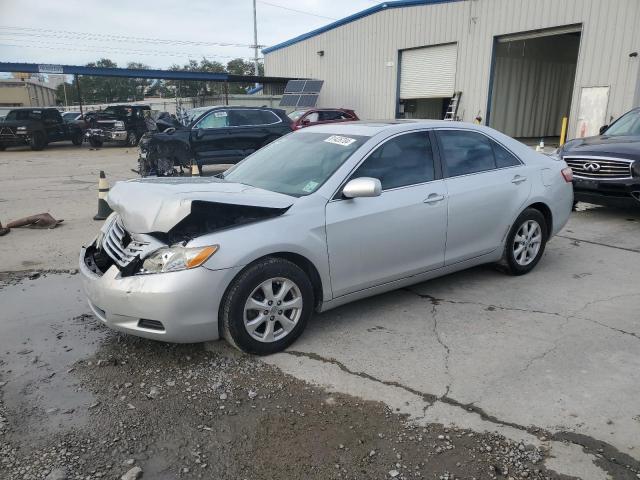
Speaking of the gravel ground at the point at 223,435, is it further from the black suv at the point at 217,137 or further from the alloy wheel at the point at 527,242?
the black suv at the point at 217,137

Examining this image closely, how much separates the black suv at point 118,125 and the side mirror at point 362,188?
22209 millimetres

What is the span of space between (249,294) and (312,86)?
24507mm

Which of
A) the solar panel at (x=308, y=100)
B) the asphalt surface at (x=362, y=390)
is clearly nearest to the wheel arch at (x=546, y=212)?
the asphalt surface at (x=362, y=390)

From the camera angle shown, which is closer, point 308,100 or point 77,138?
point 77,138

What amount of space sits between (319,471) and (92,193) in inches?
387

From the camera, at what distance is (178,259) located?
3.30 m

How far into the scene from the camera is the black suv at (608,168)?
23.9 feet

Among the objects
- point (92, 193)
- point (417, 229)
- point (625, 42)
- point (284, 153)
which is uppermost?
point (625, 42)

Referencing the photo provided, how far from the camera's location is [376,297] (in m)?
4.73

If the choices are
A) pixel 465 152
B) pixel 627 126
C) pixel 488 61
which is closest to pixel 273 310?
pixel 465 152

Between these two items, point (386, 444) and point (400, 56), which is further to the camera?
point (400, 56)

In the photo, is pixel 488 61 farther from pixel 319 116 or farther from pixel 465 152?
pixel 465 152

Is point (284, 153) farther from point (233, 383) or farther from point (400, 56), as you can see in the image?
point (400, 56)

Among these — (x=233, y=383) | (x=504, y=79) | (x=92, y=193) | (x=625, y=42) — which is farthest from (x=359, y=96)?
(x=233, y=383)
